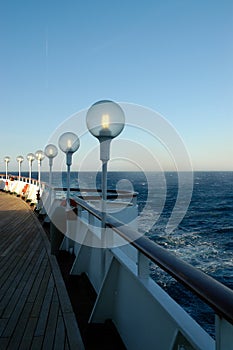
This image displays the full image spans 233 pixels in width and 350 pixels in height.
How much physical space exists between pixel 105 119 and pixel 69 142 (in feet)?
6.11

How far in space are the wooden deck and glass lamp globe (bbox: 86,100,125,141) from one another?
4.46 ft

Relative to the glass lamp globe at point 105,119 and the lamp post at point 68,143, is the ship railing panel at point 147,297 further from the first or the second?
the lamp post at point 68,143

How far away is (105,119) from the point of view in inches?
84.0

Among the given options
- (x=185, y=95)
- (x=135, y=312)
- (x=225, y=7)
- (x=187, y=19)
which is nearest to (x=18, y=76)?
(x=185, y=95)

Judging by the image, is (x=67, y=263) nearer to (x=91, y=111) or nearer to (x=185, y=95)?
(x=91, y=111)

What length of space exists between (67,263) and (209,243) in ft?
37.6

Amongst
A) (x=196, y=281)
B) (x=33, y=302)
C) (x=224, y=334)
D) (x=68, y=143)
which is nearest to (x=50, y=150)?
(x=68, y=143)

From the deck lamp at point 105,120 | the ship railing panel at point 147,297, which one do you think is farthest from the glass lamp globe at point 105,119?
the ship railing panel at point 147,297

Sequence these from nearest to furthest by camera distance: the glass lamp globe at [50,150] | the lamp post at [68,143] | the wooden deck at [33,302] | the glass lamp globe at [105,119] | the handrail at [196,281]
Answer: the handrail at [196,281], the wooden deck at [33,302], the glass lamp globe at [105,119], the lamp post at [68,143], the glass lamp globe at [50,150]

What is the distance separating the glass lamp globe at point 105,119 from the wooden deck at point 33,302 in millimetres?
1359

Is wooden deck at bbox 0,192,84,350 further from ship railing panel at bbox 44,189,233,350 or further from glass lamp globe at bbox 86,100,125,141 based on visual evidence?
glass lamp globe at bbox 86,100,125,141

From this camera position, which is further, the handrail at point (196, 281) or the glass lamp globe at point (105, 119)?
the glass lamp globe at point (105, 119)

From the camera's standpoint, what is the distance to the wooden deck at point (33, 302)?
200 cm

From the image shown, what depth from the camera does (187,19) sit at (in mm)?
7414
